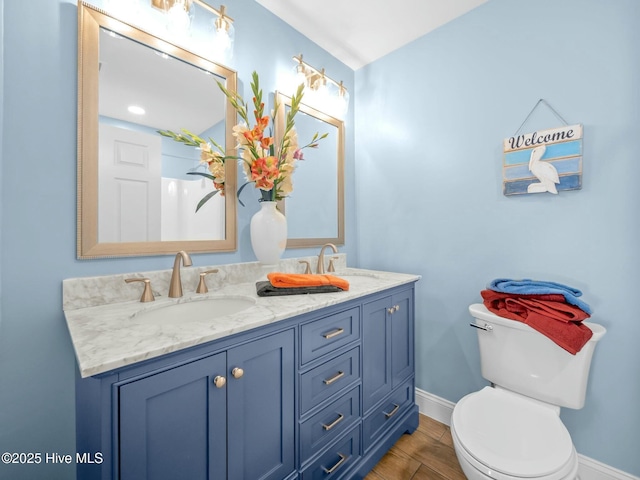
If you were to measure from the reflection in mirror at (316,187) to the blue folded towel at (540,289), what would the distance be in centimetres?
106

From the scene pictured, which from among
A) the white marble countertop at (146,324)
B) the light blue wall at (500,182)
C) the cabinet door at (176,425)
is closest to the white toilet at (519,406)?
the light blue wall at (500,182)

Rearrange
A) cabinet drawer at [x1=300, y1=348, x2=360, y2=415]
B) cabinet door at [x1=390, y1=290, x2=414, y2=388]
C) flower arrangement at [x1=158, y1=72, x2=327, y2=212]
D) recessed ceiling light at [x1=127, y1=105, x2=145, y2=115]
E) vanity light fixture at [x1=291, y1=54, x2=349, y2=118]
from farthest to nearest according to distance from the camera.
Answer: vanity light fixture at [x1=291, y1=54, x2=349, y2=118] → cabinet door at [x1=390, y1=290, x2=414, y2=388] → flower arrangement at [x1=158, y1=72, x2=327, y2=212] → recessed ceiling light at [x1=127, y1=105, x2=145, y2=115] → cabinet drawer at [x1=300, y1=348, x2=360, y2=415]

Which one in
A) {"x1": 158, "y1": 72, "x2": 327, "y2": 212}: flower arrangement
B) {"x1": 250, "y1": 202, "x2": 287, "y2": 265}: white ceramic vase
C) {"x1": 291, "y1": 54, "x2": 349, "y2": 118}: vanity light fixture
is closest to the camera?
{"x1": 158, "y1": 72, "x2": 327, "y2": 212}: flower arrangement

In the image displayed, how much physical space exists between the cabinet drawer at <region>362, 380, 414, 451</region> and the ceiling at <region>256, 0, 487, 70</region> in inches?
85.7

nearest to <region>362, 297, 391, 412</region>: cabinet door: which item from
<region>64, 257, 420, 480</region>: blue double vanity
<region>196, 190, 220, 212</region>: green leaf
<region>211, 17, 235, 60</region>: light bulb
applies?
<region>64, 257, 420, 480</region>: blue double vanity

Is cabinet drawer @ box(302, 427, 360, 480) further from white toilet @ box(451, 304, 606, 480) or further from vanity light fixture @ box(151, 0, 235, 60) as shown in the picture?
vanity light fixture @ box(151, 0, 235, 60)

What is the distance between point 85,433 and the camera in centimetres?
72

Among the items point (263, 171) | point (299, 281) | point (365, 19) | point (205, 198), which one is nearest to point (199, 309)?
point (299, 281)

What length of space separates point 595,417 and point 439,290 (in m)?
0.87

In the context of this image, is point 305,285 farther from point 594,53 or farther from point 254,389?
point 594,53

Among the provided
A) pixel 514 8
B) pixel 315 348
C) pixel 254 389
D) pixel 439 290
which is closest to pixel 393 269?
pixel 439 290

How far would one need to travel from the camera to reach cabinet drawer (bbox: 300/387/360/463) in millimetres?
1046

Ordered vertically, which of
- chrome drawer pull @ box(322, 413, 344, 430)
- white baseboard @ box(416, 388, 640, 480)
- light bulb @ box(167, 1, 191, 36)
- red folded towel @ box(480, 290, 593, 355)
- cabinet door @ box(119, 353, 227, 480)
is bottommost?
white baseboard @ box(416, 388, 640, 480)

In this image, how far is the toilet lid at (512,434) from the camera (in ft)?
2.91
